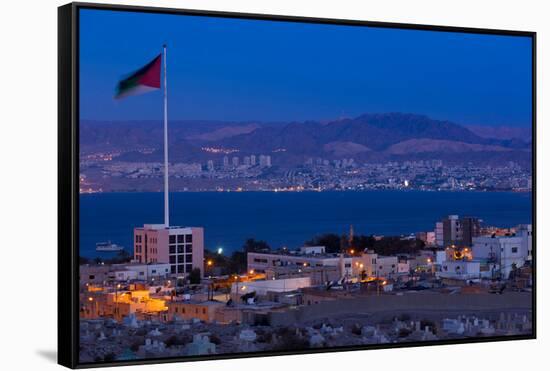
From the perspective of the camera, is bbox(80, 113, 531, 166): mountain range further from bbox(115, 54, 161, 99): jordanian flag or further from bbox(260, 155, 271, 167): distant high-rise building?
bbox(115, 54, 161, 99): jordanian flag

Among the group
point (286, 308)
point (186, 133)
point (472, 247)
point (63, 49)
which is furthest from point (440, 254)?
point (63, 49)

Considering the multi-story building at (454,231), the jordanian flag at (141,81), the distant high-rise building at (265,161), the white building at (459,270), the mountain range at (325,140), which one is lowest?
the white building at (459,270)

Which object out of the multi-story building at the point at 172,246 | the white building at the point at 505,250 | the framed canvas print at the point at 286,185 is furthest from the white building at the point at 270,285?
the white building at the point at 505,250

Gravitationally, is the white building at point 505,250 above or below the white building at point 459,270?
above

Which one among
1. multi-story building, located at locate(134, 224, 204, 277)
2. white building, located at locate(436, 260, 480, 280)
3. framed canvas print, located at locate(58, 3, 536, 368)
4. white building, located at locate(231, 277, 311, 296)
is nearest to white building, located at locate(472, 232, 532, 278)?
framed canvas print, located at locate(58, 3, 536, 368)

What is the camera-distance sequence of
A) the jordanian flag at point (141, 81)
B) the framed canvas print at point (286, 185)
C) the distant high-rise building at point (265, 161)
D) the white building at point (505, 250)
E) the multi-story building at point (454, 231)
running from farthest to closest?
the white building at point (505, 250) < the multi-story building at point (454, 231) < the distant high-rise building at point (265, 161) < the jordanian flag at point (141, 81) < the framed canvas print at point (286, 185)

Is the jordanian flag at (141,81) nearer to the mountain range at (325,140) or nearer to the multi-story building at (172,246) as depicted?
the mountain range at (325,140)
